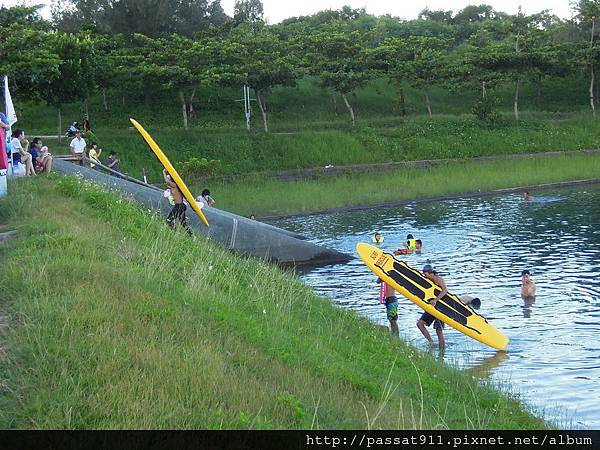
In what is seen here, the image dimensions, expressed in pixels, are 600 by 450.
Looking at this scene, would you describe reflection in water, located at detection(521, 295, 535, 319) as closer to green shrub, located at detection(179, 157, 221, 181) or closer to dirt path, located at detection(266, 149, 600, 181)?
green shrub, located at detection(179, 157, 221, 181)

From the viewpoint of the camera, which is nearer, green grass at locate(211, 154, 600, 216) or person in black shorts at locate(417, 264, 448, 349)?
person in black shorts at locate(417, 264, 448, 349)

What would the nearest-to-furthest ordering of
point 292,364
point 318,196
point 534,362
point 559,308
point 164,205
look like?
point 292,364, point 534,362, point 559,308, point 164,205, point 318,196

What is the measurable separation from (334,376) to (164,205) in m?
16.4

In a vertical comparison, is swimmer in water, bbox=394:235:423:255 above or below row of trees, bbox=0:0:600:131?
below

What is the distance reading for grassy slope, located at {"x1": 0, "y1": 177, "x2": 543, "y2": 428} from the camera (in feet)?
24.4

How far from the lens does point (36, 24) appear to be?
124ft

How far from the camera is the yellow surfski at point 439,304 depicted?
1656 cm

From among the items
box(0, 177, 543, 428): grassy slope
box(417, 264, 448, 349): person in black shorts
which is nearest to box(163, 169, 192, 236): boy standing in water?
box(0, 177, 543, 428): grassy slope

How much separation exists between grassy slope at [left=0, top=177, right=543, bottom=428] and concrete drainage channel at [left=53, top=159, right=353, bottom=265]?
994cm

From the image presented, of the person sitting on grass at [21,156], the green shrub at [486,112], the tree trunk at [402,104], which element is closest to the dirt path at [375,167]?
the green shrub at [486,112]

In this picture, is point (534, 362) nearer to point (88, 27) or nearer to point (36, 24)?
point (36, 24)

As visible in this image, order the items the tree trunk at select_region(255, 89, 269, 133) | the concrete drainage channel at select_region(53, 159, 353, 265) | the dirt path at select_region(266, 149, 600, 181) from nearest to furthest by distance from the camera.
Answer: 1. the concrete drainage channel at select_region(53, 159, 353, 265)
2. the dirt path at select_region(266, 149, 600, 181)
3. the tree trunk at select_region(255, 89, 269, 133)
